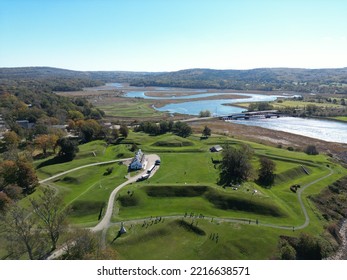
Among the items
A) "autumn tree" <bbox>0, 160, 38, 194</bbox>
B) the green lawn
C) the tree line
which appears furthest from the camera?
the green lawn

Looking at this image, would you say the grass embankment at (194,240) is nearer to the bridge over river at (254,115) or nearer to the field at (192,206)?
the field at (192,206)

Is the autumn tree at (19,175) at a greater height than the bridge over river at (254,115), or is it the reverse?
the autumn tree at (19,175)

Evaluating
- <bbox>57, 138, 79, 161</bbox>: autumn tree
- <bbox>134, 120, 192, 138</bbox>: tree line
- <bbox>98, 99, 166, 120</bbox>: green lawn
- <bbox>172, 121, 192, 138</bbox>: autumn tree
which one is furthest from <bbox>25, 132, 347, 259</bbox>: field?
<bbox>98, 99, 166, 120</bbox>: green lawn

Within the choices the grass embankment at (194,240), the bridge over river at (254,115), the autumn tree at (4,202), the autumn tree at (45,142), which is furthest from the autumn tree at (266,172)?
the bridge over river at (254,115)

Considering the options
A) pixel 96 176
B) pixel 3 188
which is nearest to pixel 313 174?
pixel 96 176

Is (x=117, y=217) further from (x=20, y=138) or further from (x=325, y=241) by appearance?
(x=20, y=138)

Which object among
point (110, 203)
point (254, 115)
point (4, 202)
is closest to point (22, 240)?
point (110, 203)

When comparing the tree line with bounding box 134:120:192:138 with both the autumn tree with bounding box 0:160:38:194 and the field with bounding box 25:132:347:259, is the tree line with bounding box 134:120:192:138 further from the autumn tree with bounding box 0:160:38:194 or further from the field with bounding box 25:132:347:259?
the autumn tree with bounding box 0:160:38:194

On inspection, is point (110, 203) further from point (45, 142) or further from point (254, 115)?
point (254, 115)
